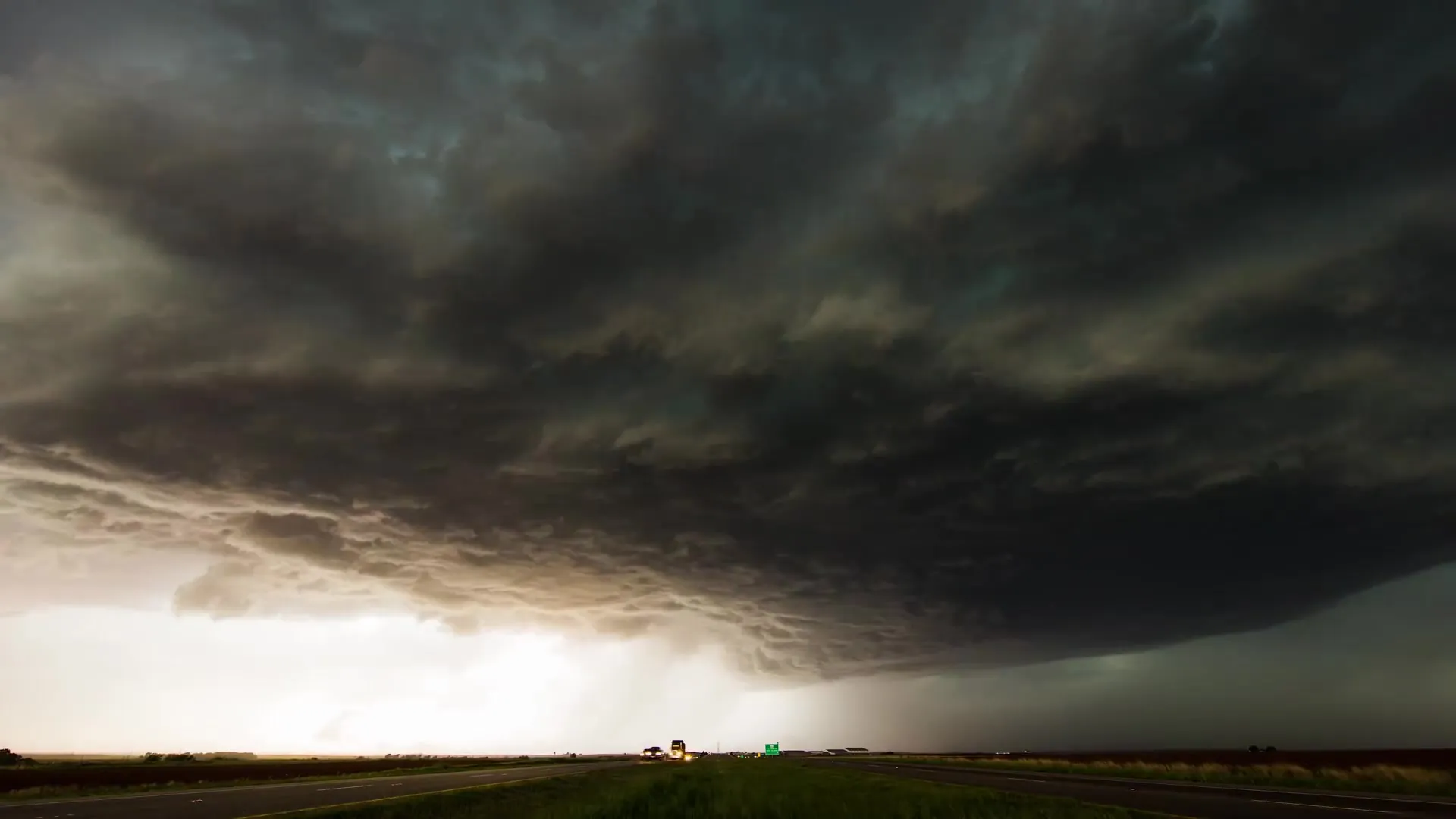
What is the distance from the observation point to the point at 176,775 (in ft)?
264

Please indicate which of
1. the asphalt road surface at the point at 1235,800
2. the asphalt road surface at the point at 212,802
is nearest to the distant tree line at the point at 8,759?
the asphalt road surface at the point at 212,802

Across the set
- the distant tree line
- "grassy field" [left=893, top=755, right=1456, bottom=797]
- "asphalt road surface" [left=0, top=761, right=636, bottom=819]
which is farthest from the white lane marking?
the distant tree line

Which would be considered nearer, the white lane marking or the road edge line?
the white lane marking

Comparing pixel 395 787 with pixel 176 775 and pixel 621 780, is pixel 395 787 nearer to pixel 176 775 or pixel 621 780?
pixel 621 780

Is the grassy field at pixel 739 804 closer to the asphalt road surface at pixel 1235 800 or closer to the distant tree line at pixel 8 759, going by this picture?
the asphalt road surface at pixel 1235 800

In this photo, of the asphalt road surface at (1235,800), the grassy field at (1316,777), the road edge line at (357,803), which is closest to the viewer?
the asphalt road surface at (1235,800)

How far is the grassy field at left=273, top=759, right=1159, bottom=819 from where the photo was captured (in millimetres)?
35562

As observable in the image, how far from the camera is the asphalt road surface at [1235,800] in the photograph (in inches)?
1217

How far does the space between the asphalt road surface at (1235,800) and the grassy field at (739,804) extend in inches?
123

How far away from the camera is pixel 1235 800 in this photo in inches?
1548

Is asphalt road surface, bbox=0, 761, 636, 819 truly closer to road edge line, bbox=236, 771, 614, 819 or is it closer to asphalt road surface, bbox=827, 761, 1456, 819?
road edge line, bbox=236, 771, 614, 819

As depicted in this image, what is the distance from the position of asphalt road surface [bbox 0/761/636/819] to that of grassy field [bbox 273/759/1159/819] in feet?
12.1

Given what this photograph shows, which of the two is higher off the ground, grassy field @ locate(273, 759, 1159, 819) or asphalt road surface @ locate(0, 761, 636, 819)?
asphalt road surface @ locate(0, 761, 636, 819)

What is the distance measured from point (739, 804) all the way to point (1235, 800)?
25051 millimetres
